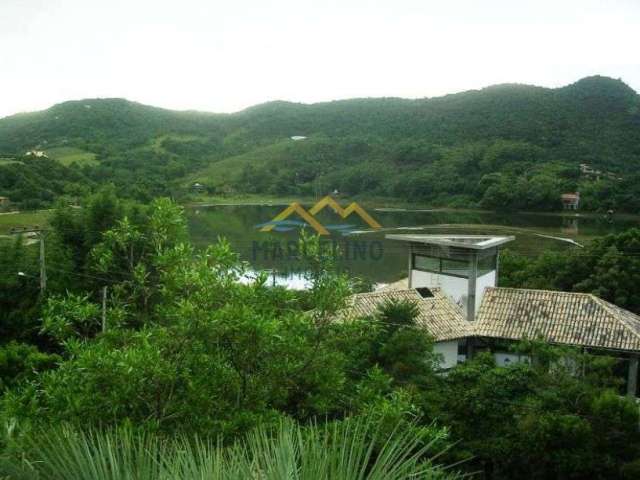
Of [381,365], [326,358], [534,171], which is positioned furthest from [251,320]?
[534,171]

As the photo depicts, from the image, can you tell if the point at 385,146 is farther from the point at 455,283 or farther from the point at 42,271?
the point at 42,271

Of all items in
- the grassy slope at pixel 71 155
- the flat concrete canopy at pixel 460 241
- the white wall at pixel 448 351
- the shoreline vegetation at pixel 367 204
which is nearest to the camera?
the white wall at pixel 448 351

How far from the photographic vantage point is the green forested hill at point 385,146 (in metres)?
44.5

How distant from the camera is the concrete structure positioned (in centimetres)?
1359

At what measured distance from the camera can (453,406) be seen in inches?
333

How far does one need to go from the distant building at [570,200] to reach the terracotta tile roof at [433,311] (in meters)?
30.4

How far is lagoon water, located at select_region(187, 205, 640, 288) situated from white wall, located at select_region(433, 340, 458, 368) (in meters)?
11.3

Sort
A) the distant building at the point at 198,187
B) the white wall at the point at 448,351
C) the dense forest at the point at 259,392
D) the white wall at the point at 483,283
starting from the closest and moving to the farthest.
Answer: the dense forest at the point at 259,392, the white wall at the point at 448,351, the white wall at the point at 483,283, the distant building at the point at 198,187

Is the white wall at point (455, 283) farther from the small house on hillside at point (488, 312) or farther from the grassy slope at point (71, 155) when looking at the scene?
the grassy slope at point (71, 155)

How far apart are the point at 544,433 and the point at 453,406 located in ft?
4.35

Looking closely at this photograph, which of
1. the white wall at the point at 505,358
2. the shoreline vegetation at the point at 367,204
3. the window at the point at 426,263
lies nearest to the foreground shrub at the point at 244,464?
the white wall at the point at 505,358

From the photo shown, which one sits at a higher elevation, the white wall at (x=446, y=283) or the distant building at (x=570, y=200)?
the white wall at (x=446, y=283)

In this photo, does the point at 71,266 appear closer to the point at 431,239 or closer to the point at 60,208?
the point at 60,208

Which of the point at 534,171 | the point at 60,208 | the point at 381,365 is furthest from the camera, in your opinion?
the point at 534,171
